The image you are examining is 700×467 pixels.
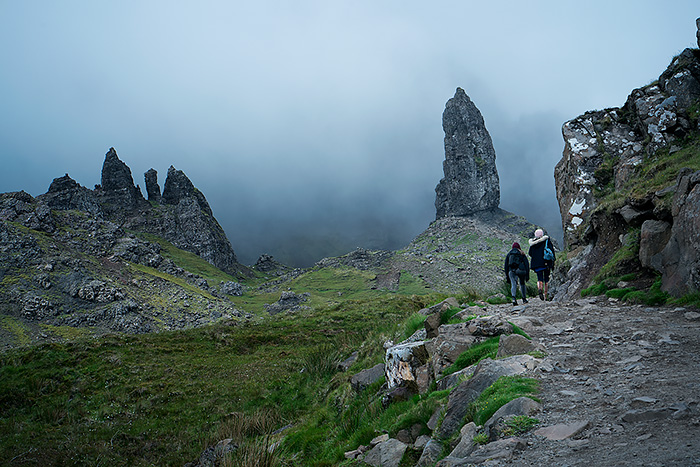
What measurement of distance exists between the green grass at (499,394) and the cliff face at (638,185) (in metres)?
6.83

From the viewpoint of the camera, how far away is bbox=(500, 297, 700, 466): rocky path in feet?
11.8

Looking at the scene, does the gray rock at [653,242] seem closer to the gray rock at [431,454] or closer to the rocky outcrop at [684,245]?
the rocky outcrop at [684,245]

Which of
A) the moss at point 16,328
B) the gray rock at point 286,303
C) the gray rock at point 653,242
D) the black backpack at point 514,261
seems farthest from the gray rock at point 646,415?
the gray rock at point 286,303

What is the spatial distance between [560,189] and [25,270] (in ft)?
268

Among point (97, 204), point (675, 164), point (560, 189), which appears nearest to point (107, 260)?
point (560, 189)

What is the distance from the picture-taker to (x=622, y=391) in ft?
16.5

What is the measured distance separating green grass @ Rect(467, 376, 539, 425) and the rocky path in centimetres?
26

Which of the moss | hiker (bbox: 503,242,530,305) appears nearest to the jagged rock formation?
the moss

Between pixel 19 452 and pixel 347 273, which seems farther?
pixel 347 273

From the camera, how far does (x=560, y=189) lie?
24766mm

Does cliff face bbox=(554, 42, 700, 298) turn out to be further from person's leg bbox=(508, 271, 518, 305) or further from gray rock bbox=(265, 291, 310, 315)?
gray rock bbox=(265, 291, 310, 315)

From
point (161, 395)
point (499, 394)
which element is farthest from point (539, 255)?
point (161, 395)

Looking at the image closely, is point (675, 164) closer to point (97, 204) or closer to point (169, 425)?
point (169, 425)

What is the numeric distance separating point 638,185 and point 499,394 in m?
14.7
